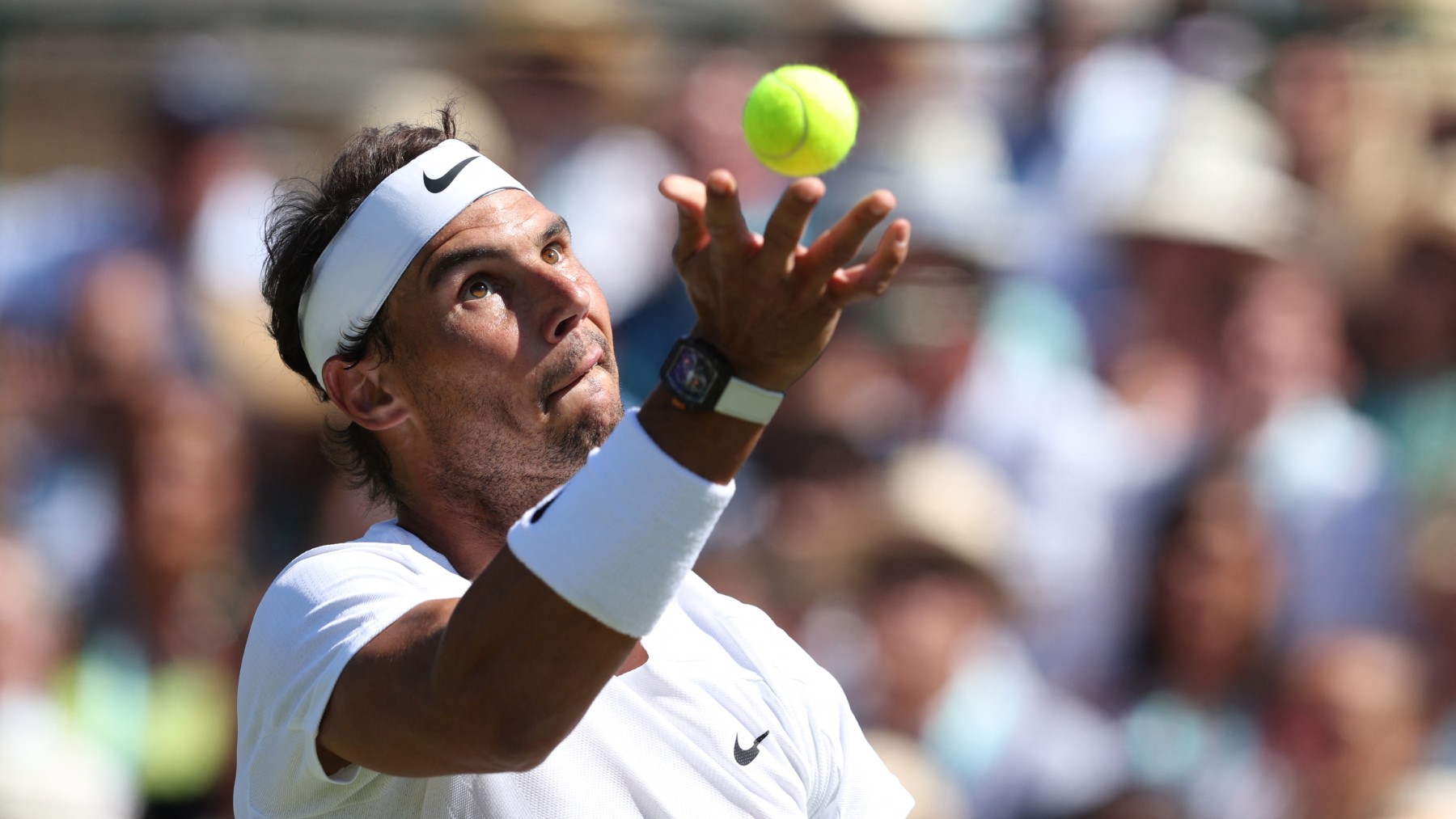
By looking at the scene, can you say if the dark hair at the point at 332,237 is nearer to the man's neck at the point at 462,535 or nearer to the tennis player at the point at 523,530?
the tennis player at the point at 523,530

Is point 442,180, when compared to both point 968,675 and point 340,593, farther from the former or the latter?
point 968,675

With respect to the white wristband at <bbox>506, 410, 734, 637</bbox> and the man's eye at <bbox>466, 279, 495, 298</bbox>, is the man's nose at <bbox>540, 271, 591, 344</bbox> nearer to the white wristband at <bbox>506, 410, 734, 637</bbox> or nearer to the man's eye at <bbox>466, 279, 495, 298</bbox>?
the man's eye at <bbox>466, 279, 495, 298</bbox>

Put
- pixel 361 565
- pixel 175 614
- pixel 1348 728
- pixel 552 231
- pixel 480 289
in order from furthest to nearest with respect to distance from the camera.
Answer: pixel 175 614 < pixel 1348 728 < pixel 552 231 < pixel 480 289 < pixel 361 565

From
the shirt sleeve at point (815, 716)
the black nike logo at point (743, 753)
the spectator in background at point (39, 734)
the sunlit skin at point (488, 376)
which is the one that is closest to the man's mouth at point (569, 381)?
the sunlit skin at point (488, 376)

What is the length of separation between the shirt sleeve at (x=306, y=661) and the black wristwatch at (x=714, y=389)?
508mm

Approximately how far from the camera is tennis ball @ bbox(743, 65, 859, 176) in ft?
9.03

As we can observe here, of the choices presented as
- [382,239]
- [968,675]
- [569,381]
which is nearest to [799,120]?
[569,381]

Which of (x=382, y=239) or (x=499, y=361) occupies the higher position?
(x=382, y=239)

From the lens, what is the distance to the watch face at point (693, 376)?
1969 mm

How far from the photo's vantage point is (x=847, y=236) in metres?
1.93

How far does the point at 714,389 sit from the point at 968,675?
3.20m

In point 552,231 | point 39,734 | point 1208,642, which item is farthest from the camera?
point 39,734

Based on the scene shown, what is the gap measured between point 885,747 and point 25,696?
290cm

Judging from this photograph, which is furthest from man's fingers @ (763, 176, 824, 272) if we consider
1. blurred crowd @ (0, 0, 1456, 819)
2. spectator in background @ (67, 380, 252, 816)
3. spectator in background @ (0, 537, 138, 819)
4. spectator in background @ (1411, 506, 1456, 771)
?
spectator in background @ (0, 537, 138, 819)
